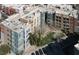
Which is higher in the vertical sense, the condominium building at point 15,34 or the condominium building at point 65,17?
the condominium building at point 65,17

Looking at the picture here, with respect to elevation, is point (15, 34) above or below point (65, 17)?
below

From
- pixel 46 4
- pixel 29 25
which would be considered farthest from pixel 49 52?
pixel 46 4

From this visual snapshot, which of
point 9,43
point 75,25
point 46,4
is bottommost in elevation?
point 9,43

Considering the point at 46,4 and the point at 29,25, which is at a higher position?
the point at 46,4

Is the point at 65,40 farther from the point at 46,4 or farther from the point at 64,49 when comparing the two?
the point at 46,4

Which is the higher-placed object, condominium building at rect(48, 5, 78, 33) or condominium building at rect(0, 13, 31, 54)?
condominium building at rect(48, 5, 78, 33)
